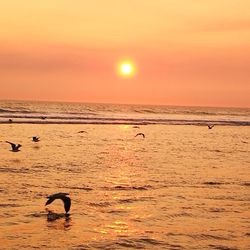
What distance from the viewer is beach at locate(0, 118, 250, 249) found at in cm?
1079

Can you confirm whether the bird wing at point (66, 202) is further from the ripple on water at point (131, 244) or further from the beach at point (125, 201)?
the ripple on water at point (131, 244)

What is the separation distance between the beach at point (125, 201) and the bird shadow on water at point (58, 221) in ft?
0.08

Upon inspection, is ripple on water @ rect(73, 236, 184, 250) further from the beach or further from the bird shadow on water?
the bird shadow on water

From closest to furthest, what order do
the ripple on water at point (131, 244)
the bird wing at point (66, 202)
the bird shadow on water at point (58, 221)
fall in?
the ripple on water at point (131, 244), the bird shadow on water at point (58, 221), the bird wing at point (66, 202)

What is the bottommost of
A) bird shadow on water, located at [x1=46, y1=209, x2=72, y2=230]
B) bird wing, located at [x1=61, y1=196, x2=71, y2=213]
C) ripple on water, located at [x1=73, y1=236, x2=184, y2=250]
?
ripple on water, located at [x1=73, y1=236, x2=184, y2=250]

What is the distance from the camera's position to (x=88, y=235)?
10.9 metres

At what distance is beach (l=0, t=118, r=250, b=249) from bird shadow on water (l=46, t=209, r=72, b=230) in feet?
0.08

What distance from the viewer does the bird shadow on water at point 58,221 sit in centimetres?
1151

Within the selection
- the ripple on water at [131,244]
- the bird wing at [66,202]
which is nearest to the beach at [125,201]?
the ripple on water at [131,244]

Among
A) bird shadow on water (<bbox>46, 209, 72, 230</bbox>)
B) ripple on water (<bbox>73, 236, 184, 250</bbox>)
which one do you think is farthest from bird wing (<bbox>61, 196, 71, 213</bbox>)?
ripple on water (<bbox>73, 236, 184, 250</bbox>)

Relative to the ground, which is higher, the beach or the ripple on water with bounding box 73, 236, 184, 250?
the beach

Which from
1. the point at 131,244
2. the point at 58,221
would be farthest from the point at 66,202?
the point at 131,244

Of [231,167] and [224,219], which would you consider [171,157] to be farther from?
[224,219]

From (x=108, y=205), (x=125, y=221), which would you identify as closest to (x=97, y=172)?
(x=108, y=205)
